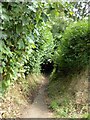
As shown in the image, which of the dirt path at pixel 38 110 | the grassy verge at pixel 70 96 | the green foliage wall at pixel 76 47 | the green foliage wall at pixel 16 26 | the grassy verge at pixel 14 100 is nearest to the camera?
the green foliage wall at pixel 16 26

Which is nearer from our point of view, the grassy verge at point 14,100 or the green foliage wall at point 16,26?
the green foliage wall at point 16,26

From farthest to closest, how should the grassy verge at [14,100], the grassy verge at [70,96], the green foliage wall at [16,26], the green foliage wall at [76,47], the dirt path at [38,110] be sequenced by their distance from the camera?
the green foliage wall at [76,47]
the grassy verge at [70,96]
the dirt path at [38,110]
the grassy verge at [14,100]
the green foliage wall at [16,26]

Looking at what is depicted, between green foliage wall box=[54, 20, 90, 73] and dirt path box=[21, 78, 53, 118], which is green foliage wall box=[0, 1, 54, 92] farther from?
green foliage wall box=[54, 20, 90, 73]

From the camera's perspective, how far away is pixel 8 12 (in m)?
2.94

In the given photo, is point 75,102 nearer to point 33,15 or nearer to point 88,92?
point 88,92

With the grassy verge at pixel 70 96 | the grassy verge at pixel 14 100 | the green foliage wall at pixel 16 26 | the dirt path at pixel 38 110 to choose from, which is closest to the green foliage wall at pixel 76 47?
the grassy verge at pixel 70 96

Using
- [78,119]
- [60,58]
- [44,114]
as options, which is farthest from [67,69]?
[78,119]

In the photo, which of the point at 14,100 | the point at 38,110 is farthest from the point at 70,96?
the point at 14,100

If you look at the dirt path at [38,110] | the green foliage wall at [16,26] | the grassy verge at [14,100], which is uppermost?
the green foliage wall at [16,26]

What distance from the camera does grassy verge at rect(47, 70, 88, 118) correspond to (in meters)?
6.23

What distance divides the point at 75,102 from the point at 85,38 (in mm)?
2282

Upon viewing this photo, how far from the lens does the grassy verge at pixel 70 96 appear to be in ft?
20.4

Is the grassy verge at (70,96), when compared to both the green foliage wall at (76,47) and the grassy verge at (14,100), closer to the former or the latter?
the green foliage wall at (76,47)

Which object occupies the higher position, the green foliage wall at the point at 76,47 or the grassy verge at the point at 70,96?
the green foliage wall at the point at 76,47
